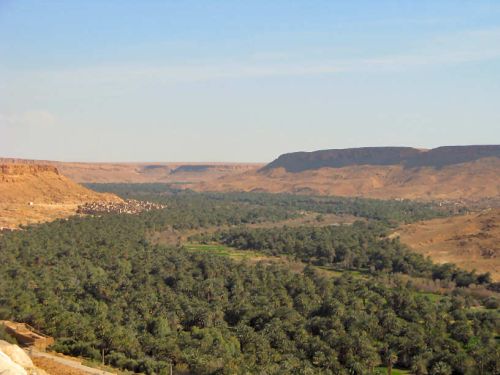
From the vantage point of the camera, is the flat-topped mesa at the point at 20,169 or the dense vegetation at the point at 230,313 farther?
the flat-topped mesa at the point at 20,169

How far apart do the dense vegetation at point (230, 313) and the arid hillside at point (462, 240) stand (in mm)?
7917

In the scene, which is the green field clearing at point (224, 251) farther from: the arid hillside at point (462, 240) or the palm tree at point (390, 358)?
the palm tree at point (390, 358)

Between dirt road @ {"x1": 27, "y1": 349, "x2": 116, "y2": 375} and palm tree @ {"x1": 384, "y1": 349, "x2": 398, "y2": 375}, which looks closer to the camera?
Result: dirt road @ {"x1": 27, "y1": 349, "x2": 116, "y2": 375}

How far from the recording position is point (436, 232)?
92125 mm

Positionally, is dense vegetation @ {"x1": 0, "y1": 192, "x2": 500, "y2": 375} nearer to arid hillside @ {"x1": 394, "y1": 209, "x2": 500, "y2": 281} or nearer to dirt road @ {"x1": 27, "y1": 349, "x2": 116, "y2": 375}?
dirt road @ {"x1": 27, "y1": 349, "x2": 116, "y2": 375}

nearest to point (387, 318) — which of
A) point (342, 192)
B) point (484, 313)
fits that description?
point (484, 313)

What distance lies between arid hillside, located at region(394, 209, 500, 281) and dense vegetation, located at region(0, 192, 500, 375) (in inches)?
312

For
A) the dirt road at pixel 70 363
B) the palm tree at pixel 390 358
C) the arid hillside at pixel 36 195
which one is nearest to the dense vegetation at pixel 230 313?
the palm tree at pixel 390 358

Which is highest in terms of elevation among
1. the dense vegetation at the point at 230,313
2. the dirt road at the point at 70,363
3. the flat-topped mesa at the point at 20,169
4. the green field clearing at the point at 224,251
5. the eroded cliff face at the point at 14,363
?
the flat-topped mesa at the point at 20,169

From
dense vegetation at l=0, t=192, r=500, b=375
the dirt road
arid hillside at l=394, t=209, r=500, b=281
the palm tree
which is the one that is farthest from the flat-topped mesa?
the palm tree

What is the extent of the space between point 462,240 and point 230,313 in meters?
50.6

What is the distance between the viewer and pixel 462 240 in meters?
84.6

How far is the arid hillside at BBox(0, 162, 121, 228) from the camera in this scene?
103250 millimetres

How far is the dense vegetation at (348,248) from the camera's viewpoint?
68250 mm
